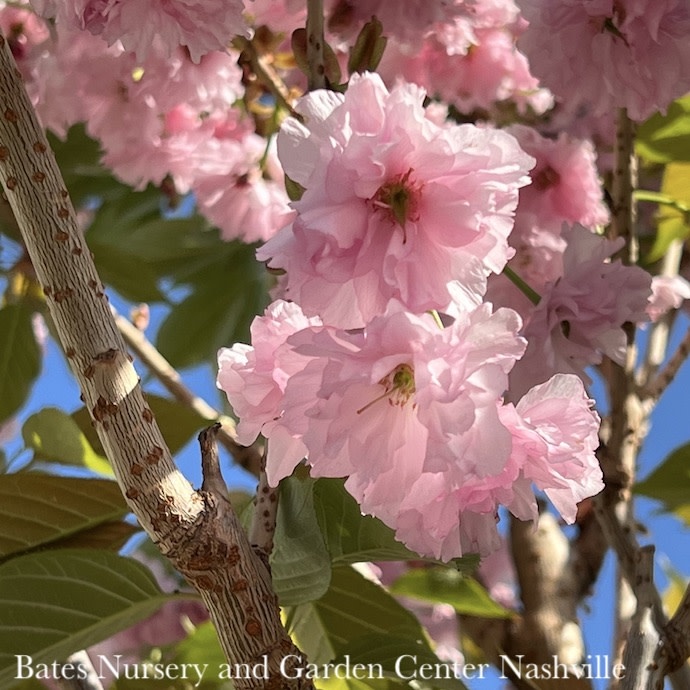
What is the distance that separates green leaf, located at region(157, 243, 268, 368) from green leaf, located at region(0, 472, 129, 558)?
677 millimetres

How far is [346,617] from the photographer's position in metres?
0.67

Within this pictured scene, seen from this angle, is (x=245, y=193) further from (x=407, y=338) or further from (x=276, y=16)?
(x=407, y=338)

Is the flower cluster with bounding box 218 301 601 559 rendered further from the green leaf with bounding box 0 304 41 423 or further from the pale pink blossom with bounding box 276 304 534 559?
the green leaf with bounding box 0 304 41 423

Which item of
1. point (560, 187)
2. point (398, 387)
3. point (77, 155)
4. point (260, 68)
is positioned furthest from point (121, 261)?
point (398, 387)

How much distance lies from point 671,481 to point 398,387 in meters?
0.55

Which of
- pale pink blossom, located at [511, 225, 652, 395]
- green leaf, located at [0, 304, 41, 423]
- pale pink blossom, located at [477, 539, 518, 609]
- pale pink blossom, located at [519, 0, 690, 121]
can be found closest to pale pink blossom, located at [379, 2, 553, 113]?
pale pink blossom, located at [519, 0, 690, 121]

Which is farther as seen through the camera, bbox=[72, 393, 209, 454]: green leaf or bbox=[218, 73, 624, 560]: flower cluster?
bbox=[72, 393, 209, 454]: green leaf

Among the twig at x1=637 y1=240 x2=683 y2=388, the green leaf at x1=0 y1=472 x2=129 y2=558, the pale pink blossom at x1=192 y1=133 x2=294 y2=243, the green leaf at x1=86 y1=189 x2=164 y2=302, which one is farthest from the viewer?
the green leaf at x1=86 y1=189 x2=164 y2=302

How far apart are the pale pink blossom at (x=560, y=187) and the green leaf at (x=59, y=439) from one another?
36 centimetres

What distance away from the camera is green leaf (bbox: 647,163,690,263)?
2.93 feet

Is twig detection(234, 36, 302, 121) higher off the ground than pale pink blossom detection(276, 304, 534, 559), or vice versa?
twig detection(234, 36, 302, 121)

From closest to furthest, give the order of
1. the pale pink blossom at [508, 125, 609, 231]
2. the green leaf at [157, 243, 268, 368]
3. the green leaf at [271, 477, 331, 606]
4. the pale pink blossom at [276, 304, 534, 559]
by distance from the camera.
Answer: the pale pink blossom at [276, 304, 534, 559] < the green leaf at [271, 477, 331, 606] < the pale pink blossom at [508, 125, 609, 231] < the green leaf at [157, 243, 268, 368]

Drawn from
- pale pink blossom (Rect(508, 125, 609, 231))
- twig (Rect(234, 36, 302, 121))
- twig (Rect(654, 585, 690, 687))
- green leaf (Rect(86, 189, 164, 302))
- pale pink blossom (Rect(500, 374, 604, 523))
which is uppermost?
green leaf (Rect(86, 189, 164, 302))

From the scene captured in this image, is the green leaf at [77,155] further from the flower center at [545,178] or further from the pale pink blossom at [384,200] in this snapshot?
the pale pink blossom at [384,200]
